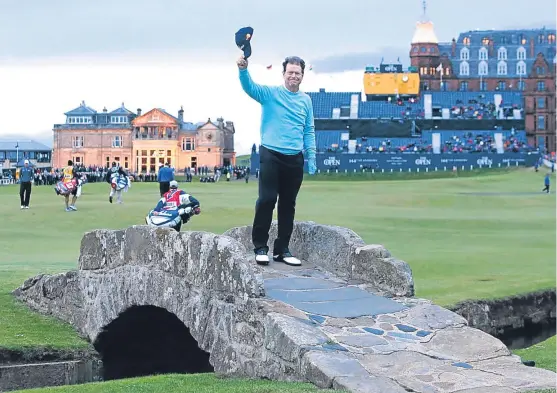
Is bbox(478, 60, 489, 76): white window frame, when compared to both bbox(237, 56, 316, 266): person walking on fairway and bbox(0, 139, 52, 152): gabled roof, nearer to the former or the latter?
bbox(0, 139, 52, 152): gabled roof

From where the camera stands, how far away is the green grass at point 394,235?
16.6 metres

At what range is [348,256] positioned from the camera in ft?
42.5

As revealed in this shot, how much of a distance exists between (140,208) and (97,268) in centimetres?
2224

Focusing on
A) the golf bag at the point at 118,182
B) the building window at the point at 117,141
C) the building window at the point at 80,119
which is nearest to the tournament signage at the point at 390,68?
the building window at the point at 117,141

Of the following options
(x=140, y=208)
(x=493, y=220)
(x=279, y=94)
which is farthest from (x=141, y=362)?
(x=493, y=220)

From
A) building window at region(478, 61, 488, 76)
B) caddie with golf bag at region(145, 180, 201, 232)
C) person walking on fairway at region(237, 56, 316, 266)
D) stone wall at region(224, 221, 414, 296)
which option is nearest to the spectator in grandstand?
caddie with golf bag at region(145, 180, 201, 232)

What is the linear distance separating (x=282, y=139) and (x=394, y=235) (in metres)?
18.1

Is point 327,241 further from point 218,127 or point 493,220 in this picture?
point 218,127

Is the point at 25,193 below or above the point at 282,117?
below

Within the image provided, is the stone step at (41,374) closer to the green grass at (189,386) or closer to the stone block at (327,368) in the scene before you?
the green grass at (189,386)

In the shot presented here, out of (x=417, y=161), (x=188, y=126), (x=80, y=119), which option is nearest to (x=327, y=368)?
(x=417, y=161)

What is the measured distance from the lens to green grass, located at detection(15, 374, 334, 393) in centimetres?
930

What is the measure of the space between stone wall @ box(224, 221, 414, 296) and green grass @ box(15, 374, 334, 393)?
255cm

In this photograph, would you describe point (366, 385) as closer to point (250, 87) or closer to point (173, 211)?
point (250, 87)
